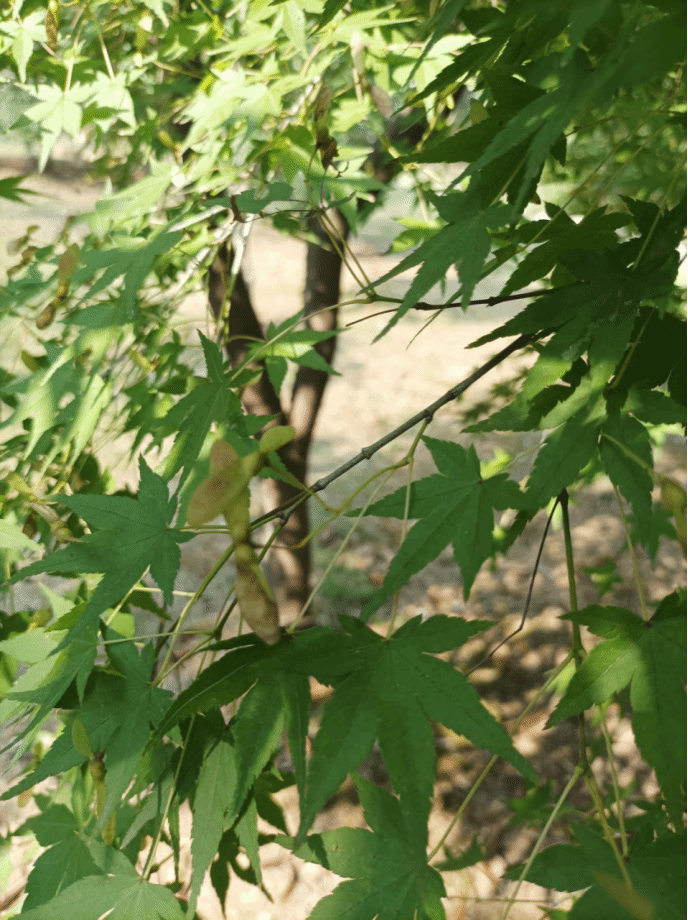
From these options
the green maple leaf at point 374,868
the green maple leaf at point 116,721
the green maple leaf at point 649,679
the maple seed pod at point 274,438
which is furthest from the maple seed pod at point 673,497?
the green maple leaf at point 116,721

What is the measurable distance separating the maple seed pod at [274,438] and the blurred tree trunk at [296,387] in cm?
151

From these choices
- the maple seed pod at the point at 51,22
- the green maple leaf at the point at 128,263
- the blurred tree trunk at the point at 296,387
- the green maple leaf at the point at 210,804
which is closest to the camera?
the green maple leaf at the point at 210,804

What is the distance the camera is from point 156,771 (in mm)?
808

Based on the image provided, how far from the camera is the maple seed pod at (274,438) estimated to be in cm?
62

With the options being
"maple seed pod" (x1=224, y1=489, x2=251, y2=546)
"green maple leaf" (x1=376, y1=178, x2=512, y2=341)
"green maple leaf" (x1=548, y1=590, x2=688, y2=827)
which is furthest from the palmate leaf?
"green maple leaf" (x1=376, y1=178, x2=512, y2=341)

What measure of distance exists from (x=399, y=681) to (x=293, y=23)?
1.15 meters

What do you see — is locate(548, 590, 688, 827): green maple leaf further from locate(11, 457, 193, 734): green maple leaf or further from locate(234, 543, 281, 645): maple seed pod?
locate(11, 457, 193, 734): green maple leaf

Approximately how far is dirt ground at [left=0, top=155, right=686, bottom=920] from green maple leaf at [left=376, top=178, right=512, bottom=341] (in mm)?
82

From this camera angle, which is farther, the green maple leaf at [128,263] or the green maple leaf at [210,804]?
the green maple leaf at [128,263]

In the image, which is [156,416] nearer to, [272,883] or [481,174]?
[481,174]

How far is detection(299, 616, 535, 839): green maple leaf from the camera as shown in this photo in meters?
0.61

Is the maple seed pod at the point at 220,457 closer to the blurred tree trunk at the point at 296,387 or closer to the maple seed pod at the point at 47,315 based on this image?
the maple seed pod at the point at 47,315

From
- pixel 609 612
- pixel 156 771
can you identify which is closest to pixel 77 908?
pixel 156 771

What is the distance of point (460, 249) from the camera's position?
26.6 inches
